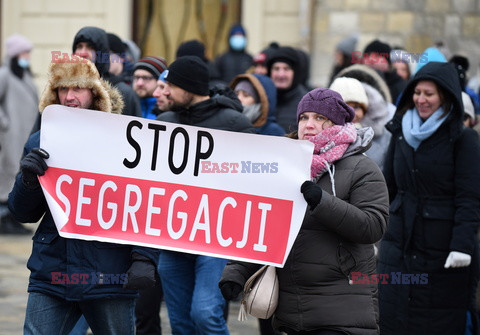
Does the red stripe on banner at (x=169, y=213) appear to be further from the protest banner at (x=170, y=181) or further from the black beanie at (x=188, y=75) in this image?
the black beanie at (x=188, y=75)

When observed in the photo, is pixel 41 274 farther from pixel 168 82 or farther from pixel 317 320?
pixel 168 82

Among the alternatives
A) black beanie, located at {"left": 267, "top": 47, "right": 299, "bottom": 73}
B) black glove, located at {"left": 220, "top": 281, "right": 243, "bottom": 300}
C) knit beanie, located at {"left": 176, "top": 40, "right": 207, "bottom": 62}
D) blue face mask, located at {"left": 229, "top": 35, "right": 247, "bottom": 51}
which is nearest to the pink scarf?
black glove, located at {"left": 220, "top": 281, "right": 243, "bottom": 300}

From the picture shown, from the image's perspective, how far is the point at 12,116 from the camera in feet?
36.9

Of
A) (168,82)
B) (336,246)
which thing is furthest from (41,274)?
(168,82)

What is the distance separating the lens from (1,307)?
25.6ft

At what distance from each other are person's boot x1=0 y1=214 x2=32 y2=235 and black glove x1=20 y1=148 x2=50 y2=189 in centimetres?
648

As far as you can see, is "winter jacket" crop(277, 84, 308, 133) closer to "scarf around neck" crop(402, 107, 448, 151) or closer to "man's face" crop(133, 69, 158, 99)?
"man's face" crop(133, 69, 158, 99)

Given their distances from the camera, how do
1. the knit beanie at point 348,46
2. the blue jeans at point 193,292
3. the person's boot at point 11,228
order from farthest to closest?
the knit beanie at point 348,46, the person's boot at point 11,228, the blue jeans at point 193,292

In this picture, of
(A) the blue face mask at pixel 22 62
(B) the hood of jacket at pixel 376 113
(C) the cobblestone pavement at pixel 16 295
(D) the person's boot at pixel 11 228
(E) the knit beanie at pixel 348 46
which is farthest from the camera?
(E) the knit beanie at pixel 348 46

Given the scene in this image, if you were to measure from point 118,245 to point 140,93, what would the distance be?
2.81m

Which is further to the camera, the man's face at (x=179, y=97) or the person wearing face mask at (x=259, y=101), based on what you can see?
the person wearing face mask at (x=259, y=101)

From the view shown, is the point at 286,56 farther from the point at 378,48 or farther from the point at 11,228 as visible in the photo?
the point at 11,228

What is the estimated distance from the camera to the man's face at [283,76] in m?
8.70

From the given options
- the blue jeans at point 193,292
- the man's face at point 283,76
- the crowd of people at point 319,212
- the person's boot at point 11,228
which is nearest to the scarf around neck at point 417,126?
the crowd of people at point 319,212
